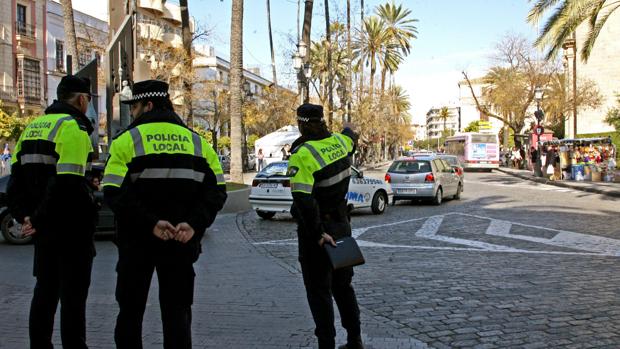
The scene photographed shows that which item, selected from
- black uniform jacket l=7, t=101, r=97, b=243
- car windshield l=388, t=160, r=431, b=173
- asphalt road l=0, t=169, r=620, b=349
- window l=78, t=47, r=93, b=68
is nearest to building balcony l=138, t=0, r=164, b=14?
window l=78, t=47, r=93, b=68

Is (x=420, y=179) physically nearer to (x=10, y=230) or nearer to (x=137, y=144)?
(x=10, y=230)

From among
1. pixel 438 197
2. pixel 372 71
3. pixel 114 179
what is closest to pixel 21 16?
pixel 372 71

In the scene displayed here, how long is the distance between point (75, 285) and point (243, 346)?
1.41m

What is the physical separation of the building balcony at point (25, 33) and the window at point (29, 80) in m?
1.29

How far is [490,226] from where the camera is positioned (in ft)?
42.2

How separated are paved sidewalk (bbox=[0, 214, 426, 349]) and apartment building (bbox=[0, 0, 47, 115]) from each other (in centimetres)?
3218

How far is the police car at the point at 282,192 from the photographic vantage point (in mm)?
13812

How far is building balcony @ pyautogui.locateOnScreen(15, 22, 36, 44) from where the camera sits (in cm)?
3812

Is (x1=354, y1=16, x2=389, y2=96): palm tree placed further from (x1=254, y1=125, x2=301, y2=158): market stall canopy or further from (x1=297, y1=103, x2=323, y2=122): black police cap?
(x1=297, y1=103, x2=323, y2=122): black police cap

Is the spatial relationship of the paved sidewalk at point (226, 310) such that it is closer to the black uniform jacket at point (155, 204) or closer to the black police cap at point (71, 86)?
the black uniform jacket at point (155, 204)

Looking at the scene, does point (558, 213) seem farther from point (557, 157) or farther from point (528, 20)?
point (557, 157)

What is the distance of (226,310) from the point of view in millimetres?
5922

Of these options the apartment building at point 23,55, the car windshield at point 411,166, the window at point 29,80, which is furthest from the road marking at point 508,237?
the window at point 29,80

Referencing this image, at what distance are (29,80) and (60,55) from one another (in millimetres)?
4134
